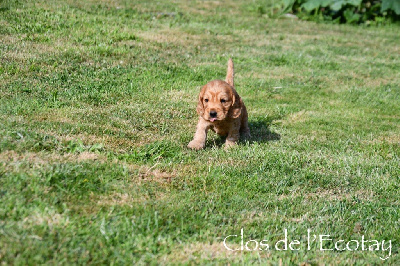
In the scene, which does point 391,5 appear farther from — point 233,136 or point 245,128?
point 233,136

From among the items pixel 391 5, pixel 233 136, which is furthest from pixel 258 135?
pixel 391 5

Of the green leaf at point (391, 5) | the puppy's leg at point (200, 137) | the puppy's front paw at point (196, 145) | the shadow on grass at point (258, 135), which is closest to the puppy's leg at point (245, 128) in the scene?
the shadow on grass at point (258, 135)

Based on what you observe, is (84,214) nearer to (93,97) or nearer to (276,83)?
(93,97)

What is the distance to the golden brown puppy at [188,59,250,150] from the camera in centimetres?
553

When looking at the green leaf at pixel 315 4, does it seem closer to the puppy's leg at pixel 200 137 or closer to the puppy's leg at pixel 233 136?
the puppy's leg at pixel 233 136

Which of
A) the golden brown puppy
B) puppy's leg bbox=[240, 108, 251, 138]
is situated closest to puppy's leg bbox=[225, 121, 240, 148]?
the golden brown puppy

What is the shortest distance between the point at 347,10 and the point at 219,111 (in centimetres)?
1226

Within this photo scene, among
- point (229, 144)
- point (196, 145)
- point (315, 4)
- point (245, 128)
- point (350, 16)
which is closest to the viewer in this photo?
point (196, 145)

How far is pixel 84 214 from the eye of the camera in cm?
370

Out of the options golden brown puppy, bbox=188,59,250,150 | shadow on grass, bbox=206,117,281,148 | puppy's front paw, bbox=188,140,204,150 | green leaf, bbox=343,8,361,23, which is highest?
green leaf, bbox=343,8,361,23

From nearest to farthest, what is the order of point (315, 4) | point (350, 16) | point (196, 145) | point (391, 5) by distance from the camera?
1. point (196, 145)
2. point (315, 4)
3. point (391, 5)
4. point (350, 16)

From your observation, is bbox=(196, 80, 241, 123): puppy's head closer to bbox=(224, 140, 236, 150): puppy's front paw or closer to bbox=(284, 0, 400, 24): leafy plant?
bbox=(224, 140, 236, 150): puppy's front paw

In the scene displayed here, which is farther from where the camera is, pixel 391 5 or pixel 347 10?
pixel 347 10

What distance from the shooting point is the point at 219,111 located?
18.0 ft
